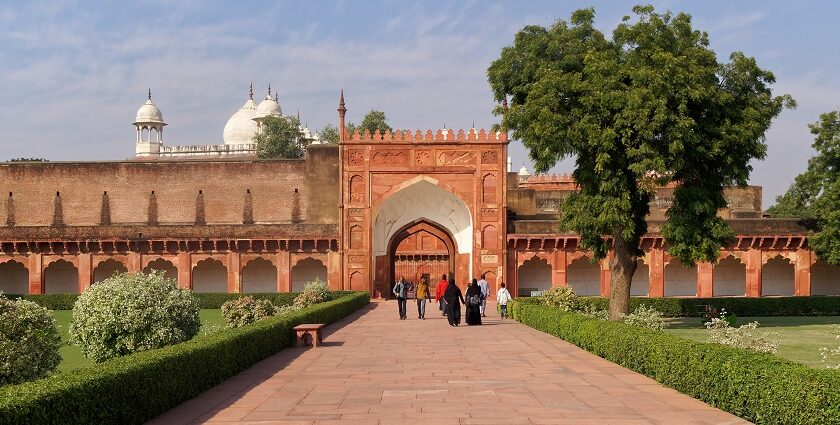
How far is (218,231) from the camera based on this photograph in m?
31.8

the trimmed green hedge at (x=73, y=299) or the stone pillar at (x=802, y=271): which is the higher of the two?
the stone pillar at (x=802, y=271)

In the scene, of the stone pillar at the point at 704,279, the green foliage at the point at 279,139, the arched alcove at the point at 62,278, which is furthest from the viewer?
the green foliage at the point at 279,139

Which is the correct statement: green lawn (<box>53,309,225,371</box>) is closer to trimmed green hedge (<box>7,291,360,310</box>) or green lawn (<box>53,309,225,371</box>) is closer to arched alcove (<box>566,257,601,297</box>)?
trimmed green hedge (<box>7,291,360,310</box>)

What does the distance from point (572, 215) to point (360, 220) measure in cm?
1280

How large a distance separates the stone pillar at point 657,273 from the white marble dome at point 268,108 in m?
34.9

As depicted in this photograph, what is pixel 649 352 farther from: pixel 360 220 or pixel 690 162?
pixel 360 220

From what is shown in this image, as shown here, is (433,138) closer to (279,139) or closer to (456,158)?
(456,158)

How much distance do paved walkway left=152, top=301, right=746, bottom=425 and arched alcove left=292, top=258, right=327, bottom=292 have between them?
18.7 meters

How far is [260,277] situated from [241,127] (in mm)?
31319

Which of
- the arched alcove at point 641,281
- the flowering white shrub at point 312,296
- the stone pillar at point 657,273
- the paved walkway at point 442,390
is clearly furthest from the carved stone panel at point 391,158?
the paved walkway at point 442,390

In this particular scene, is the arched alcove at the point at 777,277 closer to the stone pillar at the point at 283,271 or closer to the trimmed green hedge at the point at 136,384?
the stone pillar at the point at 283,271

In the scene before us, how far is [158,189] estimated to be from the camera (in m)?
33.7

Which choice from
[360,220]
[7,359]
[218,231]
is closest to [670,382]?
[7,359]

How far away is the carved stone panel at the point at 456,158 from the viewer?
102 feet
